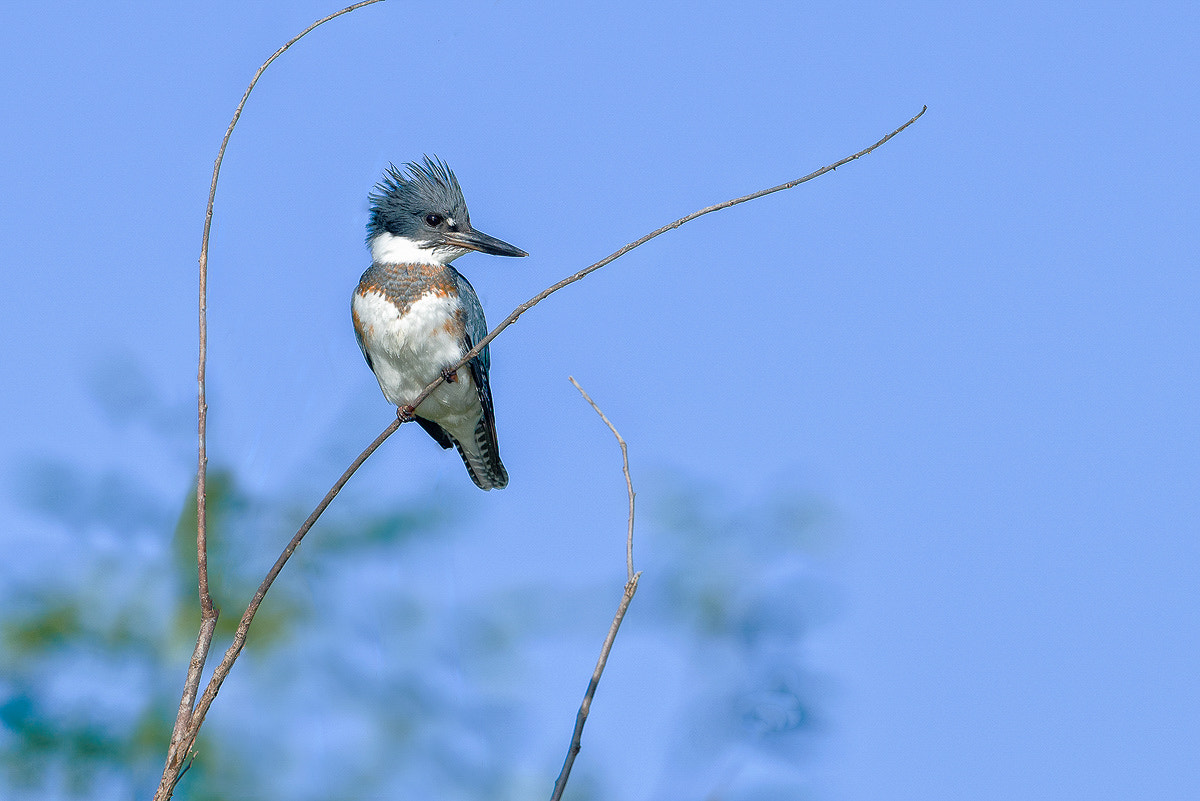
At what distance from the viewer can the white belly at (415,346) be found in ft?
15.0

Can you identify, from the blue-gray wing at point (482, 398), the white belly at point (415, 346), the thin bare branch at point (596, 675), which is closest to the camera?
the thin bare branch at point (596, 675)

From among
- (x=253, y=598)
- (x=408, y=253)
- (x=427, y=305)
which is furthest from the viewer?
(x=408, y=253)

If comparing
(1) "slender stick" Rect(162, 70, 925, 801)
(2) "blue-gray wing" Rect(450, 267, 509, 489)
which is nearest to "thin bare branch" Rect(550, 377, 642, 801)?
(1) "slender stick" Rect(162, 70, 925, 801)

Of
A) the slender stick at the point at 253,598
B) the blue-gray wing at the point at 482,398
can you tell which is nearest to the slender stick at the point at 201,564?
the slender stick at the point at 253,598

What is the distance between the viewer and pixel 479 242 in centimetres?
473

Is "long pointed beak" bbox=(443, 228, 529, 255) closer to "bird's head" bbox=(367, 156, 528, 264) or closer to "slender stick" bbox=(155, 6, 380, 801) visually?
"bird's head" bbox=(367, 156, 528, 264)

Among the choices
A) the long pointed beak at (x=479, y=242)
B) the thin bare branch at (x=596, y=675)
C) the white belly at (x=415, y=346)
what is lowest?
the thin bare branch at (x=596, y=675)

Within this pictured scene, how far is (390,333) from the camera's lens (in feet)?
15.1

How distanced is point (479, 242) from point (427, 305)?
1.21 feet

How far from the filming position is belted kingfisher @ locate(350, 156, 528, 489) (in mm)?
4586

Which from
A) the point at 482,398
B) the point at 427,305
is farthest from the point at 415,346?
the point at 482,398

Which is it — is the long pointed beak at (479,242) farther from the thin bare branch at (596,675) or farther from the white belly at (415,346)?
the thin bare branch at (596,675)

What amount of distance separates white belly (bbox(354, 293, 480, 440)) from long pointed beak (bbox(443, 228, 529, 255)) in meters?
0.25

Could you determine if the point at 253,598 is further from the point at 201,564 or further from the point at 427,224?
the point at 427,224
